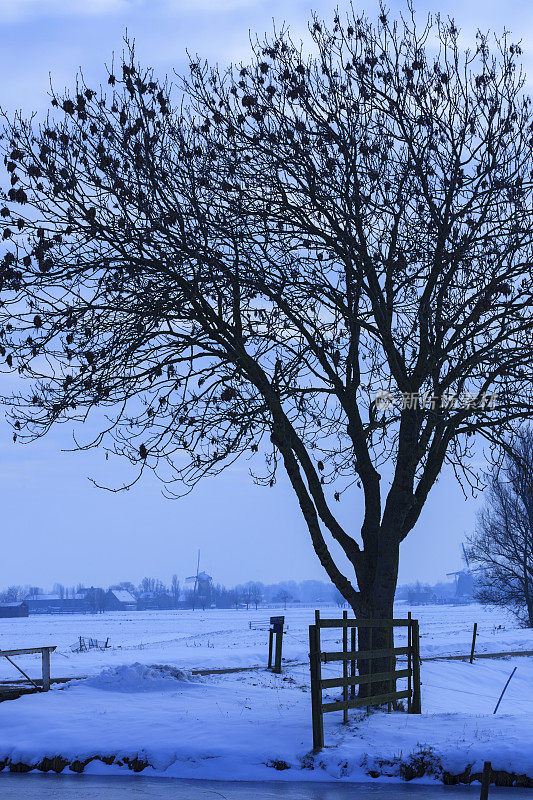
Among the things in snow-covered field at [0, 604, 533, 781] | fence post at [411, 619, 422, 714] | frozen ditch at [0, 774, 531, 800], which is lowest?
frozen ditch at [0, 774, 531, 800]

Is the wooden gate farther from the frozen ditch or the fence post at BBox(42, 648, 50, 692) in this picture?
the fence post at BBox(42, 648, 50, 692)

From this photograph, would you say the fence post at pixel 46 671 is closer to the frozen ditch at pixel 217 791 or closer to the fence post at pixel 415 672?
the frozen ditch at pixel 217 791

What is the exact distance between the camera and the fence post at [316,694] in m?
11.2

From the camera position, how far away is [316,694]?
11.7 metres

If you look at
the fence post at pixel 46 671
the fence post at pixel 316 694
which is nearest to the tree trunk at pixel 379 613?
the fence post at pixel 316 694

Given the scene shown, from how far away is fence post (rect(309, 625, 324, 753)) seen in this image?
36.8 feet

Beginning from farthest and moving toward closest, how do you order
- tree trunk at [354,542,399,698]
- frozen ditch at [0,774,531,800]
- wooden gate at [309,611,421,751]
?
tree trunk at [354,542,399,698] < wooden gate at [309,611,421,751] < frozen ditch at [0,774,531,800]

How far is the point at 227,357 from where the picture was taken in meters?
15.8

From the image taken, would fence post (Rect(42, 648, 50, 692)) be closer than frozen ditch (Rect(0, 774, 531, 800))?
No

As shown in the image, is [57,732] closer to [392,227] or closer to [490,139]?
[392,227]

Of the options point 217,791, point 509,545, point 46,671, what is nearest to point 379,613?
point 217,791

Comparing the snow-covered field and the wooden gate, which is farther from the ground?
the wooden gate

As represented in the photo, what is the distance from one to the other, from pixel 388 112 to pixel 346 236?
235 cm

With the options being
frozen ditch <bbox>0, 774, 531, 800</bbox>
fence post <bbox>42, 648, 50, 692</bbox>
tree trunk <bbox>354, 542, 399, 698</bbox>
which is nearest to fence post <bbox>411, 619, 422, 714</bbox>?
tree trunk <bbox>354, 542, 399, 698</bbox>
